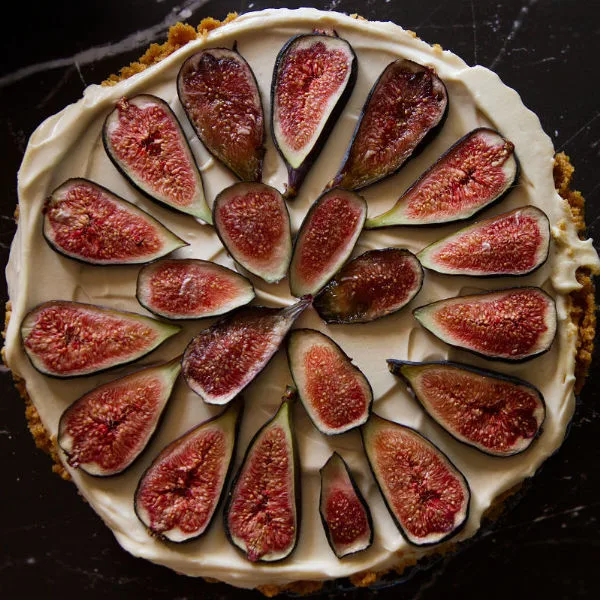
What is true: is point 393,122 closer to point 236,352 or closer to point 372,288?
point 372,288

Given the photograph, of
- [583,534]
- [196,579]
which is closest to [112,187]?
[196,579]


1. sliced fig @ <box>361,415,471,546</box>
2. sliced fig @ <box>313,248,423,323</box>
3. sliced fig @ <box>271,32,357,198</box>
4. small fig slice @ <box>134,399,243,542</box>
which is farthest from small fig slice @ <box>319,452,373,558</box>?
sliced fig @ <box>271,32,357,198</box>

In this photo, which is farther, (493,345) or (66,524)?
(66,524)

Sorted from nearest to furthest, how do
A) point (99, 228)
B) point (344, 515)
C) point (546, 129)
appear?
1. point (344, 515)
2. point (99, 228)
3. point (546, 129)

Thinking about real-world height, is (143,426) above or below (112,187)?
below

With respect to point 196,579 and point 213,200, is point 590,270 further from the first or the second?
point 196,579

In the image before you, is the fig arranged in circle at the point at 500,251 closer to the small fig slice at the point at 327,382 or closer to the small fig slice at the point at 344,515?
the small fig slice at the point at 327,382

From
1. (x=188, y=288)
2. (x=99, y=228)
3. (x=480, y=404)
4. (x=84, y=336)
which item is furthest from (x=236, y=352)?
(x=480, y=404)
